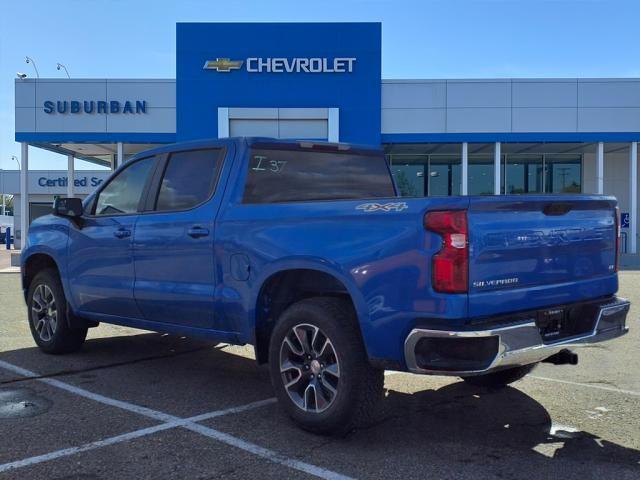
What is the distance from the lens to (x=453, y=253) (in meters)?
3.40

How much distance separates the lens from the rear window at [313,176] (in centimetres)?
488

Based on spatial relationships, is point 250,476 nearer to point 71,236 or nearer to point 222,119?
point 71,236

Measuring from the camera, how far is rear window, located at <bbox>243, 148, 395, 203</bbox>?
16.0 feet

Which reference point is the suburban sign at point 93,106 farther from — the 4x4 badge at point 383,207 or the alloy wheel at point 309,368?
the 4x4 badge at point 383,207

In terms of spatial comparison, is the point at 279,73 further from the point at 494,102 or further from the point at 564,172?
the point at 564,172

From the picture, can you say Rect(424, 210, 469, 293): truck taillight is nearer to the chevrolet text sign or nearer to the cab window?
the cab window

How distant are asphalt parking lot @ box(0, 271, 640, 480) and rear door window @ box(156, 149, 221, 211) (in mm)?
1606

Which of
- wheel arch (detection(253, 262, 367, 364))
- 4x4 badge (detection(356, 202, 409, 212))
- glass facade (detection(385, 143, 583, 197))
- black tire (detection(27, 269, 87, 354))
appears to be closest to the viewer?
4x4 badge (detection(356, 202, 409, 212))

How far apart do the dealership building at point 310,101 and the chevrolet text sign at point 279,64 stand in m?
0.04

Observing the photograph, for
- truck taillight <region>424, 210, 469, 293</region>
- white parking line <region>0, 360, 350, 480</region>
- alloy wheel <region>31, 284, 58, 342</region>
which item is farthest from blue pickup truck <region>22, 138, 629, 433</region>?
alloy wheel <region>31, 284, 58, 342</region>

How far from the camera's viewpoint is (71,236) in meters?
6.09

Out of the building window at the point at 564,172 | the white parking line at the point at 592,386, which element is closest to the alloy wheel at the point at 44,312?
the white parking line at the point at 592,386

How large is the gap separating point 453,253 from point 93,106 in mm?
21812

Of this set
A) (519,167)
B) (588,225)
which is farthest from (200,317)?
(519,167)
